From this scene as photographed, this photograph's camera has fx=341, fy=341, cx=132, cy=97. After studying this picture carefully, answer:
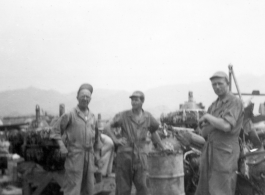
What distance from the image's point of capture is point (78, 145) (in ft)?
15.7

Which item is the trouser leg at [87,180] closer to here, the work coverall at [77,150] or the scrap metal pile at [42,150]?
the work coverall at [77,150]

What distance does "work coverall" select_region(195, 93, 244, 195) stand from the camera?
161 inches

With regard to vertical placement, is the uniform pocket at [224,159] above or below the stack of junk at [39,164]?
above

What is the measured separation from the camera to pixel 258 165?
Result: 5203mm

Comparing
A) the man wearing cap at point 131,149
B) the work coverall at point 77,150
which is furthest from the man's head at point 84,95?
the man wearing cap at point 131,149

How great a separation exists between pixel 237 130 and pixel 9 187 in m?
4.83

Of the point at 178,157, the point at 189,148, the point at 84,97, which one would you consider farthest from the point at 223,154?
the point at 189,148

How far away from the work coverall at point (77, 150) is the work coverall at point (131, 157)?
47cm

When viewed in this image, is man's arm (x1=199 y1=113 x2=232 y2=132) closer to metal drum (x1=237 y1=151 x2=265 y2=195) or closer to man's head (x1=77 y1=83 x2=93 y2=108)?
metal drum (x1=237 y1=151 x2=265 y2=195)

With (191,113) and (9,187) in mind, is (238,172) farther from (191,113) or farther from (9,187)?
(9,187)

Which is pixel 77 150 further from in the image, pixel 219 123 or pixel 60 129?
pixel 219 123

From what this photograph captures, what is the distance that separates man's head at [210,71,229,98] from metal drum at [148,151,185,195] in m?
1.58

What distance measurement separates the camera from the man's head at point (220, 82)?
165 inches

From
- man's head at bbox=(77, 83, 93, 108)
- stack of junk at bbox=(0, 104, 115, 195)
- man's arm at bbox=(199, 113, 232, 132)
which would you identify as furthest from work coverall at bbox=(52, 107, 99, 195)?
man's arm at bbox=(199, 113, 232, 132)
